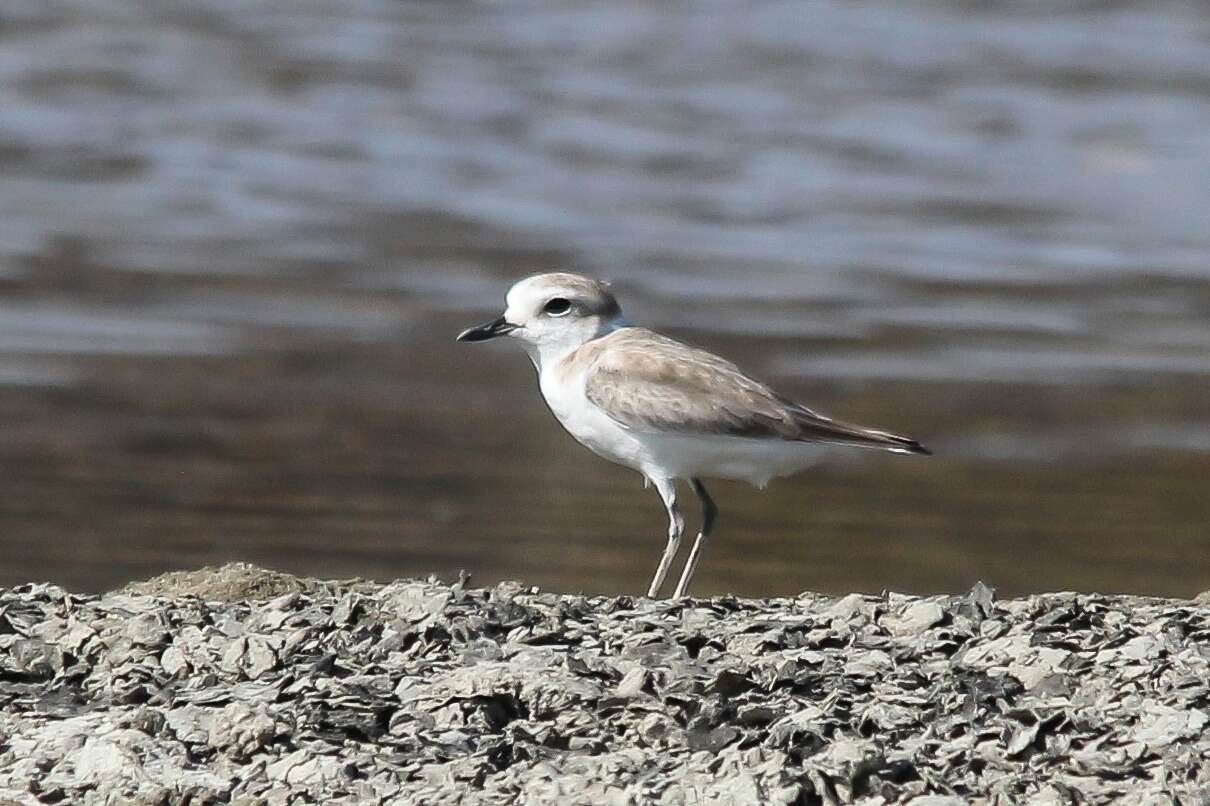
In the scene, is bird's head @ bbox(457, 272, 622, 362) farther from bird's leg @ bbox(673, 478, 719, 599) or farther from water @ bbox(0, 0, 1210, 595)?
water @ bbox(0, 0, 1210, 595)

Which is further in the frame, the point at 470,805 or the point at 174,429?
the point at 174,429

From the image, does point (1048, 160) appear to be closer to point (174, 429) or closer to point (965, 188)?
point (965, 188)

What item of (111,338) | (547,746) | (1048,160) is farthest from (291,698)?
→ (1048,160)

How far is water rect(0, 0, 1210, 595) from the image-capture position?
9180 mm

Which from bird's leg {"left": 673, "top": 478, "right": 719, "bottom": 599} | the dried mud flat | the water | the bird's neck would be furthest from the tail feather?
the water

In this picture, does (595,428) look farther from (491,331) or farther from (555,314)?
(491,331)

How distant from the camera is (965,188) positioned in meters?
19.3

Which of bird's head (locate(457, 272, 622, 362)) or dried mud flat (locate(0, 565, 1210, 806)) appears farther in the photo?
bird's head (locate(457, 272, 622, 362))

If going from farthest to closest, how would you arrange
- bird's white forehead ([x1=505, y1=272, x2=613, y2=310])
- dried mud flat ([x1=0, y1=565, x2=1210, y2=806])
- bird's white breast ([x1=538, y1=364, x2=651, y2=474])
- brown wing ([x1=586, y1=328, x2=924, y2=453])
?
bird's white forehead ([x1=505, y1=272, x2=613, y2=310]) < bird's white breast ([x1=538, y1=364, x2=651, y2=474]) < brown wing ([x1=586, y1=328, x2=924, y2=453]) < dried mud flat ([x1=0, y1=565, x2=1210, y2=806])

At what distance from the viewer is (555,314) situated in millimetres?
7312

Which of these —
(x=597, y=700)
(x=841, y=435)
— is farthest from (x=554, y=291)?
(x=597, y=700)

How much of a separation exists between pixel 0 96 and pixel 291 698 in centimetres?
1733

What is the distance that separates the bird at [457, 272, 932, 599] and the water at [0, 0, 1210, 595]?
4.09ft

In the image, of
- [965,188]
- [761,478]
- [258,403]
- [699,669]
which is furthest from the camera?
[965,188]
